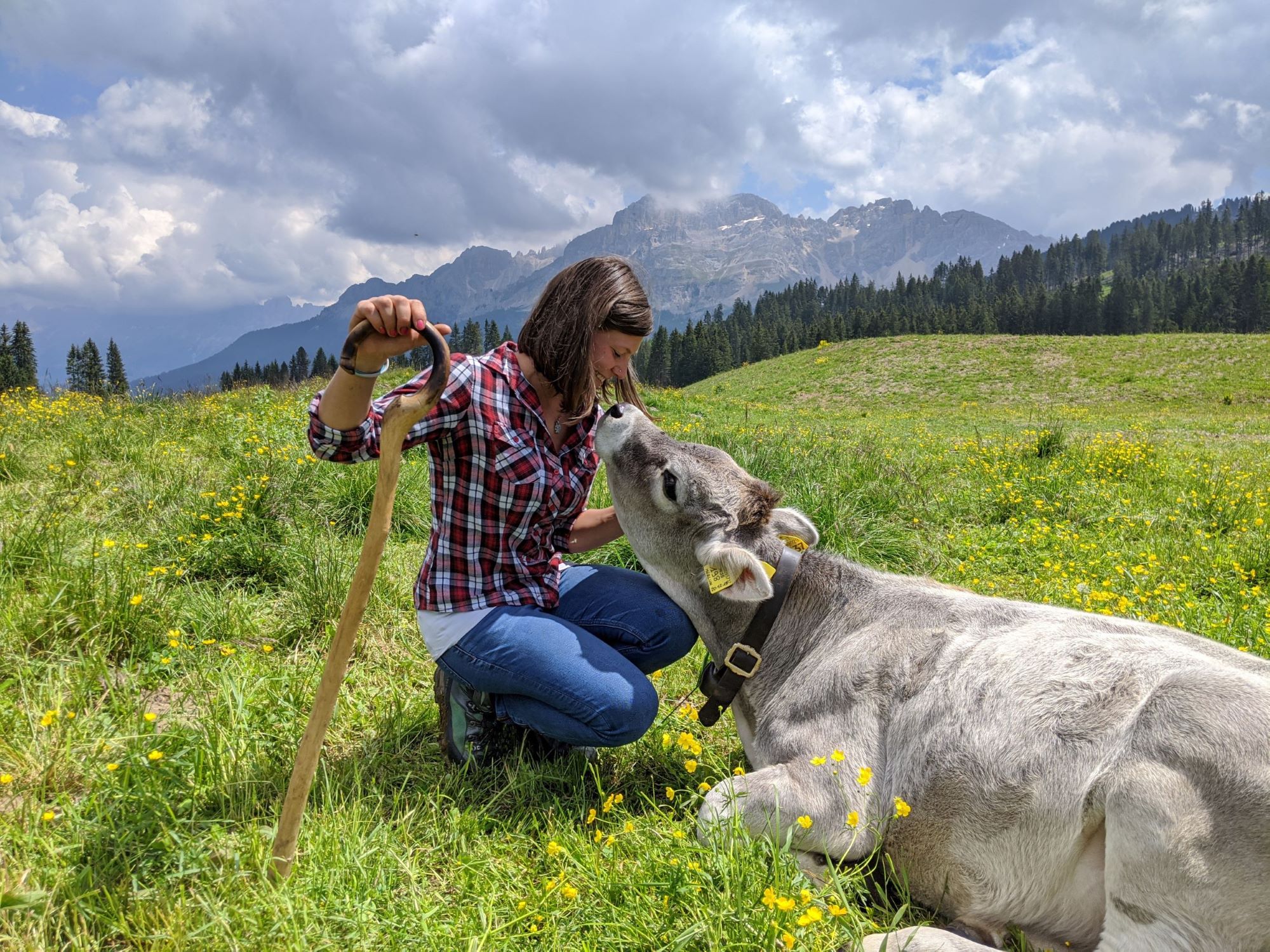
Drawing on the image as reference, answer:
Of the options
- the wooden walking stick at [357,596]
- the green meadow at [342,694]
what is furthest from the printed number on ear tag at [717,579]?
the wooden walking stick at [357,596]

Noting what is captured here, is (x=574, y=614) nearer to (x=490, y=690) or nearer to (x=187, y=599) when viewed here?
(x=490, y=690)

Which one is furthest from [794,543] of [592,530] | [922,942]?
[922,942]

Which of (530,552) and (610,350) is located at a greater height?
(610,350)

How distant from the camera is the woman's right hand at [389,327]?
263 centimetres

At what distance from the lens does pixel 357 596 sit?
2453 mm

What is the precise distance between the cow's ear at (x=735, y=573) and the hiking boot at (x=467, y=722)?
1.31m

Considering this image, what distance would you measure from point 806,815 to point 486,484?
2038mm

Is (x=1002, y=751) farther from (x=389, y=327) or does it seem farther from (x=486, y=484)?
(x=389, y=327)

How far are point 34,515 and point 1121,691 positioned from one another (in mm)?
7325

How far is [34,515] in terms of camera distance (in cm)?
595

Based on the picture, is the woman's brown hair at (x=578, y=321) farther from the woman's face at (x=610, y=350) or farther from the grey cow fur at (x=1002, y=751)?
the grey cow fur at (x=1002, y=751)

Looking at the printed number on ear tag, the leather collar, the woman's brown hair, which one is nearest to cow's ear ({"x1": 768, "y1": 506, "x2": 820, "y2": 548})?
the leather collar

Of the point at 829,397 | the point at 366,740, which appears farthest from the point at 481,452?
the point at 829,397

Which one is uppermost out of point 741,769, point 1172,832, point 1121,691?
point 1121,691
